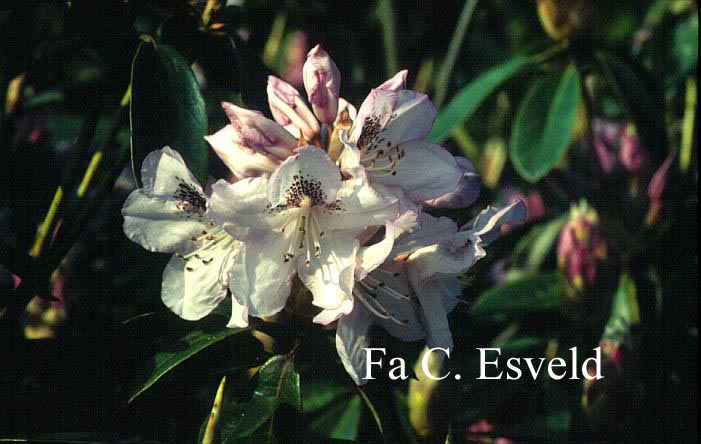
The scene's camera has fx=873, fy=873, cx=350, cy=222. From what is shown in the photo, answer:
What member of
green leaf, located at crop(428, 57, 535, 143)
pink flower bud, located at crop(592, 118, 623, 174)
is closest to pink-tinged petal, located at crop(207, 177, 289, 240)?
green leaf, located at crop(428, 57, 535, 143)

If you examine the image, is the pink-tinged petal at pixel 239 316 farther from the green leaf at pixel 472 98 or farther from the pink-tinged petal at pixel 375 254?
the green leaf at pixel 472 98

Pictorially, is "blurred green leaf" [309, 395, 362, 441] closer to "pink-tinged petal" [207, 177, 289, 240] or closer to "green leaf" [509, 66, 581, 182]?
"green leaf" [509, 66, 581, 182]

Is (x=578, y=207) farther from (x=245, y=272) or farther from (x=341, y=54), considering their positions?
(x=245, y=272)

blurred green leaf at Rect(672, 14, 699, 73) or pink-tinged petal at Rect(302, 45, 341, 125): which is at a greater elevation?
blurred green leaf at Rect(672, 14, 699, 73)

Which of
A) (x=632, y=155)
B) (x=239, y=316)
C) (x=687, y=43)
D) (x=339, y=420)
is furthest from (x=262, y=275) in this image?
(x=687, y=43)

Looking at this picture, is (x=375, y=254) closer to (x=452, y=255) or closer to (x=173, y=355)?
(x=452, y=255)

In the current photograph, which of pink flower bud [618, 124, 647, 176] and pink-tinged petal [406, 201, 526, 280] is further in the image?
pink flower bud [618, 124, 647, 176]
